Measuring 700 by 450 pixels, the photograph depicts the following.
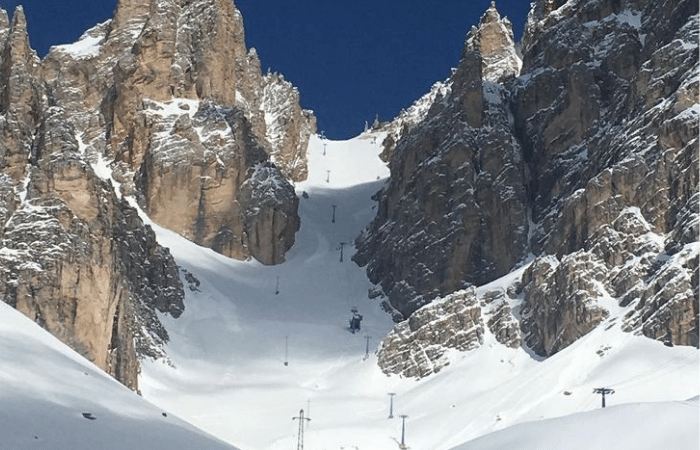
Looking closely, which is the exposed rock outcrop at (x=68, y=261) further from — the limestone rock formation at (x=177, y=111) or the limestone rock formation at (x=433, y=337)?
the limestone rock formation at (x=177, y=111)

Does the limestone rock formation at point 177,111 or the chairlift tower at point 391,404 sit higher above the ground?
the limestone rock formation at point 177,111

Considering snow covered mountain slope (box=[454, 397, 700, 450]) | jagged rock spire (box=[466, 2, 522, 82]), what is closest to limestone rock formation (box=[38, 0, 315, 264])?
jagged rock spire (box=[466, 2, 522, 82])

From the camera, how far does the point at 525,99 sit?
445ft

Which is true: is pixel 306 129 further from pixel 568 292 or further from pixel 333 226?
pixel 568 292

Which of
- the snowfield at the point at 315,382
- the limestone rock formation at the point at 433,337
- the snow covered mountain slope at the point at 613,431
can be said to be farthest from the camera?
the limestone rock formation at the point at 433,337

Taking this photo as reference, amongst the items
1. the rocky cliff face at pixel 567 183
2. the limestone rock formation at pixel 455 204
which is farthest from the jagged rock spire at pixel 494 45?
the limestone rock formation at pixel 455 204

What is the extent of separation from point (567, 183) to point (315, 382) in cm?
3312

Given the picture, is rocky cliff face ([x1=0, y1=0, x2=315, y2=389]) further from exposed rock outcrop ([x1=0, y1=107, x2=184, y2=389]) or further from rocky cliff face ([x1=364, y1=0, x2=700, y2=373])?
rocky cliff face ([x1=364, y1=0, x2=700, y2=373])

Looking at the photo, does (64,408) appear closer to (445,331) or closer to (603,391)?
(603,391)

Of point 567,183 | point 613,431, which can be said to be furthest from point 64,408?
point 567,183

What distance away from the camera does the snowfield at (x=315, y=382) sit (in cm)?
2497

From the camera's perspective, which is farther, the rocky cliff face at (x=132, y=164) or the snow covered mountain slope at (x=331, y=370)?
the rocky cliff face at (x=132, y=164)

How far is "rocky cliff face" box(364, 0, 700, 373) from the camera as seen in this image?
96438mm

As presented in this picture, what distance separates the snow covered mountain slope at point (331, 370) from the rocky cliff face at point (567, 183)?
3665 mm
